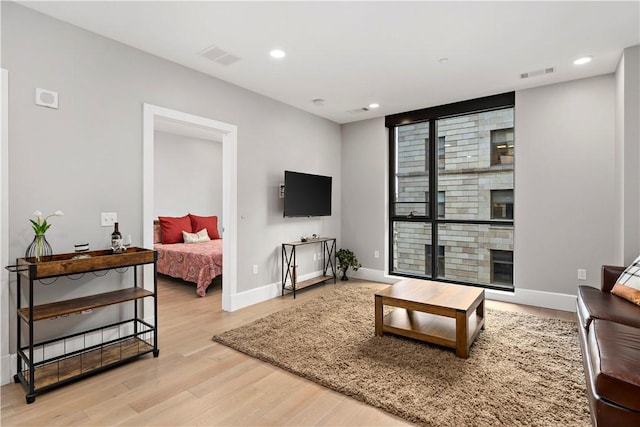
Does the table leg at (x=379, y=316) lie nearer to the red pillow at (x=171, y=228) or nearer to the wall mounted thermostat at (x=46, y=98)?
the wall mounted thermostat at (x=46, y=98)

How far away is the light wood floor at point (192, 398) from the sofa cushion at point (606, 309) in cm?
154

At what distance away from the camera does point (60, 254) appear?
2465 mm

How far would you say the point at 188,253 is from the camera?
4727 mm

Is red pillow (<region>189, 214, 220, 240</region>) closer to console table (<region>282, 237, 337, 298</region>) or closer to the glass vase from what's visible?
console table (<region>282, 237, 337, 298</region>)

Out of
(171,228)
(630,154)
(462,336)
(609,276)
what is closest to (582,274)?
(609,276)

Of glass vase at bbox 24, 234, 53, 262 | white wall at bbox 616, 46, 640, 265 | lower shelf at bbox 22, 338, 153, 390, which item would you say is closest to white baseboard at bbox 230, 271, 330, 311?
lower shelf at bbox 22, 338, 153, 390

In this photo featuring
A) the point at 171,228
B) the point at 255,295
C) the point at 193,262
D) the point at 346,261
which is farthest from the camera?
the point at 171,228

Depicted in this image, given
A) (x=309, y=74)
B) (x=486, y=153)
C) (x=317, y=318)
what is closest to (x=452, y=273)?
(x=486, y=153)

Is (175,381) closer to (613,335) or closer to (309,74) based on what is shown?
(613,335)

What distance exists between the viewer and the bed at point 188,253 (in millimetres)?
4520

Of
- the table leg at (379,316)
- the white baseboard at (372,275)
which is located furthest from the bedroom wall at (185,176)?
the table leg at (379,316)

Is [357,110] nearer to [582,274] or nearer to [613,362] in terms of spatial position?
[582,274]

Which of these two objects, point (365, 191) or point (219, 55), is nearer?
point (219, 55)

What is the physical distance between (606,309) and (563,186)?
193 centimetres
